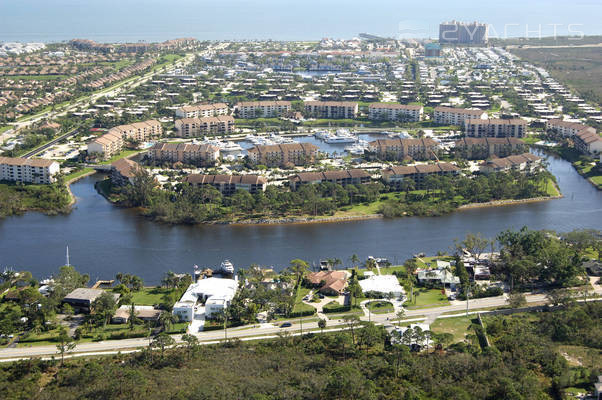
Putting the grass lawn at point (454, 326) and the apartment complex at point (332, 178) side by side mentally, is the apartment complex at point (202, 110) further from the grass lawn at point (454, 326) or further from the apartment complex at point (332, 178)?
the grass lawn at point (454, 326)

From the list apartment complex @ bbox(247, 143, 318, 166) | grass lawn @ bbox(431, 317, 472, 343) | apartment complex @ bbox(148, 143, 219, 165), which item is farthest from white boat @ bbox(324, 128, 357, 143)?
grass lawn @ bbox(431, 317, 472, 343)

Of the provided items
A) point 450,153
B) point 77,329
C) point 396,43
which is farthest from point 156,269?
point 396,43

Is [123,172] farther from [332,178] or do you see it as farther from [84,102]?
[84,102]

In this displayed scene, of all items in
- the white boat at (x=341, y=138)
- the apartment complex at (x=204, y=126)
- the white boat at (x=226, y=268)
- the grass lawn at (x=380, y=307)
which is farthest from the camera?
the apartment complex at (x=204, y=126)

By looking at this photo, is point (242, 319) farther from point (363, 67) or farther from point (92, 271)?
point (363, 67)

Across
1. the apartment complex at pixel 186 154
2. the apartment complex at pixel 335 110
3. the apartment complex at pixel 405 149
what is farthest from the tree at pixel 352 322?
the apartment complex at pixel 335 110

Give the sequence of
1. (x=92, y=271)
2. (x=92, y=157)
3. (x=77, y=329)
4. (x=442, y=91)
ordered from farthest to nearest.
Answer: (x=442, y=91), (x=92, y=157), (x=92, y=271), (x=77, y=329)
